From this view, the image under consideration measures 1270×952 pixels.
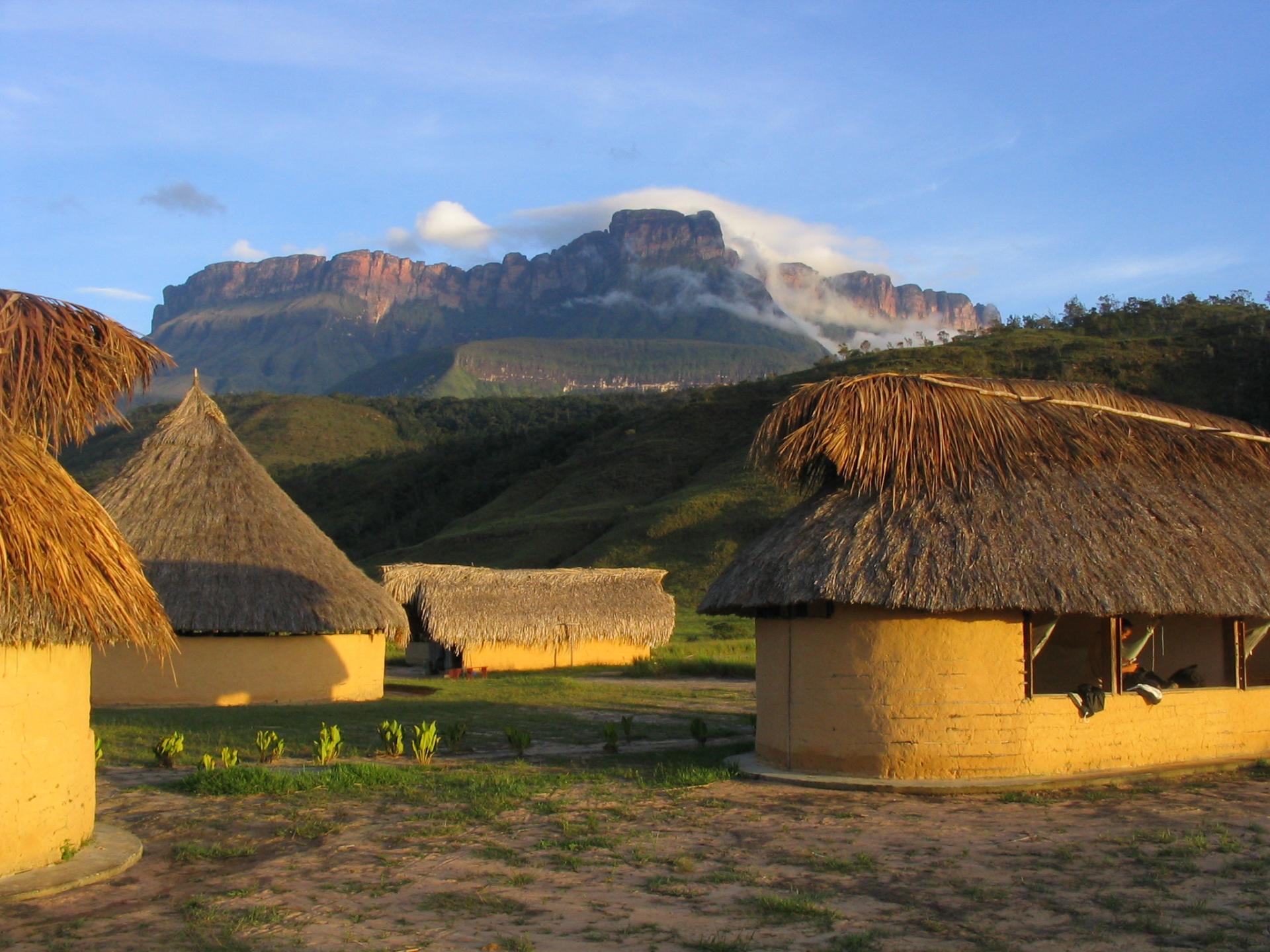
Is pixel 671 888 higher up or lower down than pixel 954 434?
lower down

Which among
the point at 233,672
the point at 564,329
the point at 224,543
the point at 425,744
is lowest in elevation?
the point at 425,744

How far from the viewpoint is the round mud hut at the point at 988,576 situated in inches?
424

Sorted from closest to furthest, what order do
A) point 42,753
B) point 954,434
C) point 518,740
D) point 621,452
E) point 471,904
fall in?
point 471,904, point 42,753, point 954,434, point 518,740, point 621,452

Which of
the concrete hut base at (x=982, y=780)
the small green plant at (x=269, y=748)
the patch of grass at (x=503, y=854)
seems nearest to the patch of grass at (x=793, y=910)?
the patch of grass at (x=503, y=854)

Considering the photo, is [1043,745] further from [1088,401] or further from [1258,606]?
[1088,401]

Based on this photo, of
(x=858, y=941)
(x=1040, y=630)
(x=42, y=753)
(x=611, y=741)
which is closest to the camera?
(x=858, y=941)

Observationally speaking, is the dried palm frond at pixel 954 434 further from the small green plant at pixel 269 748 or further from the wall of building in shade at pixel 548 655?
the wall of building in shade at pixel 548 655

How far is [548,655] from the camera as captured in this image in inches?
1140

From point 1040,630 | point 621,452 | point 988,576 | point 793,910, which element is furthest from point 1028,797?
point 621,452

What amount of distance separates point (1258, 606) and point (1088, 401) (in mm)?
2743

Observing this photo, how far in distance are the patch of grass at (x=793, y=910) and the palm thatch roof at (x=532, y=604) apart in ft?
64.7

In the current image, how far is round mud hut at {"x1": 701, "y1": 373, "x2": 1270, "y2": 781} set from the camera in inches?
424

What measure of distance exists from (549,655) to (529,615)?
155 cm

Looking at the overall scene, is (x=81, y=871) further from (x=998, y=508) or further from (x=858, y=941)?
(x=998, y=508)
